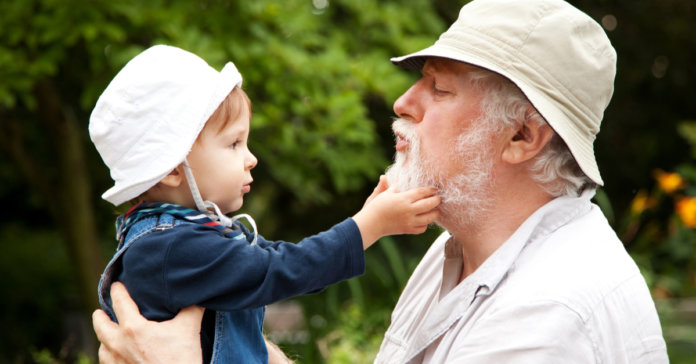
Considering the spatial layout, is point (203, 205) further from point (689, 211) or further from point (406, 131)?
point (689, 211)

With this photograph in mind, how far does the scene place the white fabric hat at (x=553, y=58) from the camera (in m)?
1.99

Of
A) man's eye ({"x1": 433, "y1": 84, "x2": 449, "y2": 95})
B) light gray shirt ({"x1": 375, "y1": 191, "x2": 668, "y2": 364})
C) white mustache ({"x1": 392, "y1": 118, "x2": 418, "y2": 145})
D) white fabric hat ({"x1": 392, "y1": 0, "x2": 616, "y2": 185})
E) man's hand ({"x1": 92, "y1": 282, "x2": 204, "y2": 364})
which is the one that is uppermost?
white fabric hat ({"x1": 392, "y1": 0, "x2": 616, "y2": 185})

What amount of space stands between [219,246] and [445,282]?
712 mm

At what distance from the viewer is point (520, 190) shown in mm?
2154

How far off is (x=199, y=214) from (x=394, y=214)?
0.51 m

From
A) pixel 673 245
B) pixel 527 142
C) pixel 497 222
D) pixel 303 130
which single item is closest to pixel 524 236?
pixel 497 222

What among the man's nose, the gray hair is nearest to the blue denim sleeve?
the man's nose

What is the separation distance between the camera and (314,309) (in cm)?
442

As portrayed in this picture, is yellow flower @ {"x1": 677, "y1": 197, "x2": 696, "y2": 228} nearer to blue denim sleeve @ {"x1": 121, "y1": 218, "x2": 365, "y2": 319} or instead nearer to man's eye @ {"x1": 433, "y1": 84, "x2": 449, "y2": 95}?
man's eye @ {"x1": 433, "y1": 84, "x2": 449, "y2": 95}

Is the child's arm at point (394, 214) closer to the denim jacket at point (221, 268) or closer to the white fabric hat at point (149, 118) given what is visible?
the denim jacket at point (221, 268)

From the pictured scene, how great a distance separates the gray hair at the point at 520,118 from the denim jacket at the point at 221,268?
48cm

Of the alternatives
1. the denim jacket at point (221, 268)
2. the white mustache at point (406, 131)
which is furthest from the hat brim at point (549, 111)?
the denim jacket at point (221, 268)

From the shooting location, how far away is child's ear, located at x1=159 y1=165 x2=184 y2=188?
2.05 metres

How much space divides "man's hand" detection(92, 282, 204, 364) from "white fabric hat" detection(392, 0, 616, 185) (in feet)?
3.10
